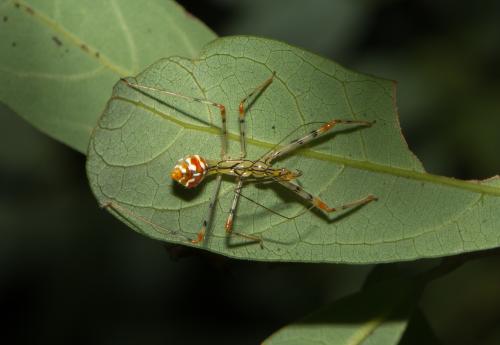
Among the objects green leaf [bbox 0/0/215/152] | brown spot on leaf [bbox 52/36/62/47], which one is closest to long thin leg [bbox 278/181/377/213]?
green leaf [bbox 0/0/215/152]

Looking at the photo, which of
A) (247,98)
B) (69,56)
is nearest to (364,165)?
(247,98)

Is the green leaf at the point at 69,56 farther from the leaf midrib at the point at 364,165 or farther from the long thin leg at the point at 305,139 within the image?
the long thin leg at the point at 305,139

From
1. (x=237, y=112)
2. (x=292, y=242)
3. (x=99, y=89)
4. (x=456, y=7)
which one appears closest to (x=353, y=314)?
(x=292, y=242)

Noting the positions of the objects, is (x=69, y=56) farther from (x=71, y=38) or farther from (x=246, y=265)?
Result: (x=246, y=265)

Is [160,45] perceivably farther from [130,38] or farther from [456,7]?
[456,7]

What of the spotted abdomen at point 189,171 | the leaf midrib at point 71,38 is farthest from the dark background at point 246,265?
the spotted abdomen at point 189,171
